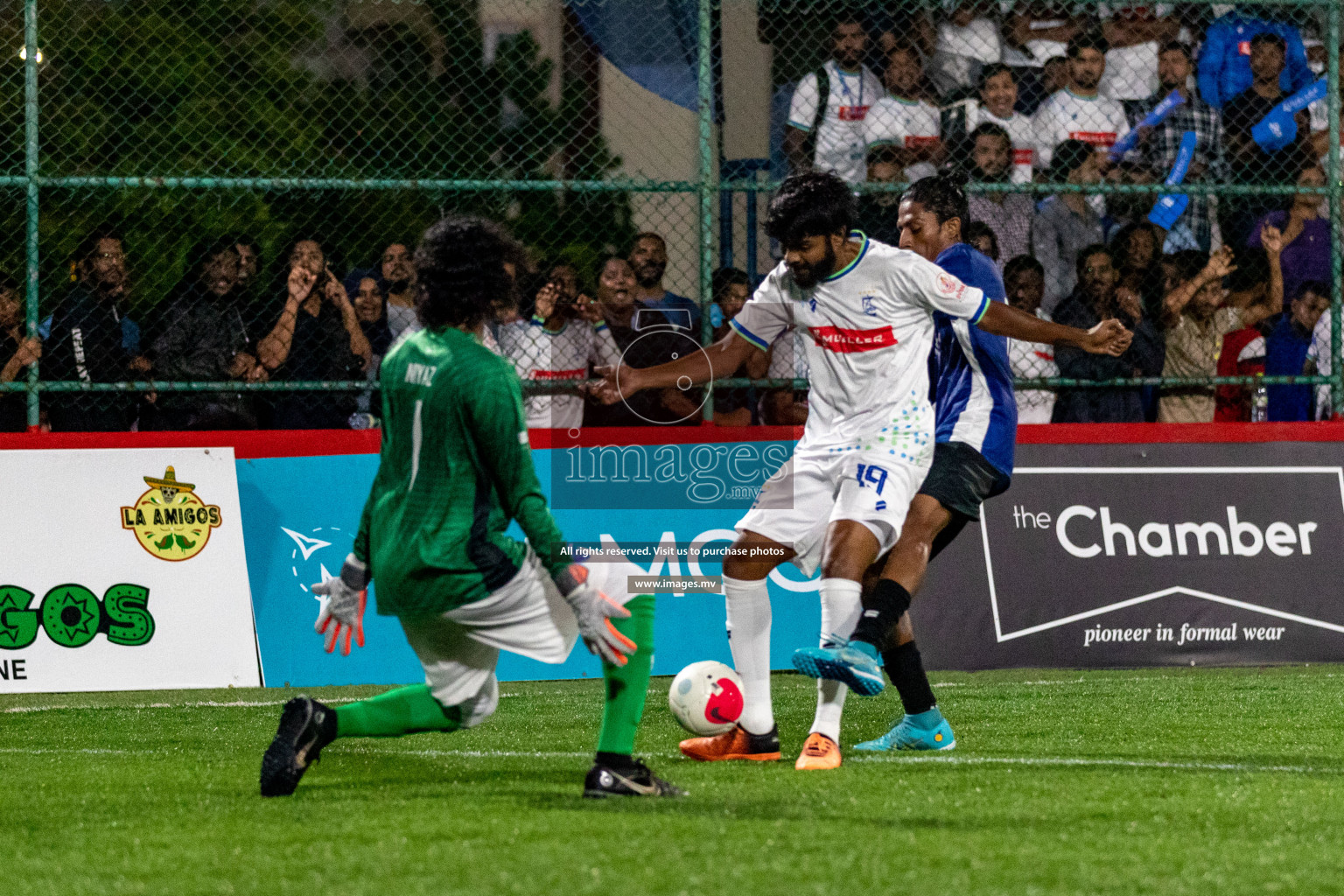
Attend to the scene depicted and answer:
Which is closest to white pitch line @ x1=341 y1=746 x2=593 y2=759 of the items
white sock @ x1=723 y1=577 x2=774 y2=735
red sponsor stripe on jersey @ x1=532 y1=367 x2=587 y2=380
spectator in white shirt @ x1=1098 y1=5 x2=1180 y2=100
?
white sock @ x1=723 y1=577 x2=774 y2=735

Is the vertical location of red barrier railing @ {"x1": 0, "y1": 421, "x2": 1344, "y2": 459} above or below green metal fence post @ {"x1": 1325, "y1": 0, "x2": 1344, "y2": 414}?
below

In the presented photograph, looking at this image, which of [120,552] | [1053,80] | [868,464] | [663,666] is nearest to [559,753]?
[868,464]

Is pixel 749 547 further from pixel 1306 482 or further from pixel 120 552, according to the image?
pixel 1306 482

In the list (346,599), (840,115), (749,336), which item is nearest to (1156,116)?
(840,115)

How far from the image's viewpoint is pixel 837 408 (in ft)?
20.0

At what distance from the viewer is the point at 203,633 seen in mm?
8328

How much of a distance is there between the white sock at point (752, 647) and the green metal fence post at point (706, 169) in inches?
117

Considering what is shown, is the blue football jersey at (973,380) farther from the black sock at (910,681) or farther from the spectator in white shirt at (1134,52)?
the spectator in white shirt at (1134,52)

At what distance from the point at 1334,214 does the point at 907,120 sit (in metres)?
2.56

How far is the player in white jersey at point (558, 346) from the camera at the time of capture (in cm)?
889

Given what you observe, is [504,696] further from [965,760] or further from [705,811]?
[705,811]

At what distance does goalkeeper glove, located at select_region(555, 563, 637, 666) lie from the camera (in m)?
4.44

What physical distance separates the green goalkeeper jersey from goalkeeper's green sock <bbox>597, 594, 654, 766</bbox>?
407 millimetres

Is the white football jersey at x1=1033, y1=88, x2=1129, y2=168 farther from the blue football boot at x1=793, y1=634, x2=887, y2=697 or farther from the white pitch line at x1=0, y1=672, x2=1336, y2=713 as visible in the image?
the blue football boot at x1=793, y1=634, x2=887, y2=697
